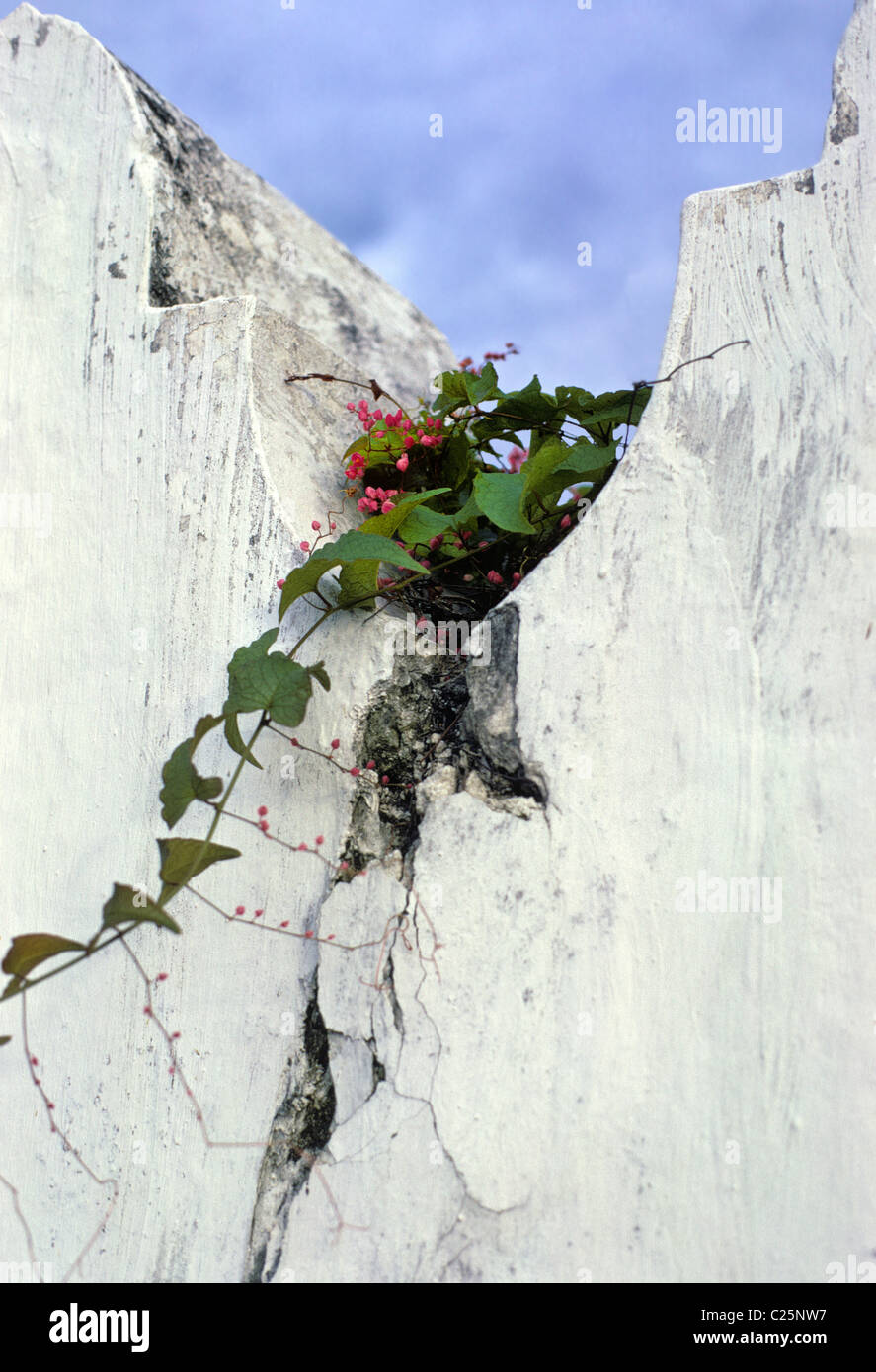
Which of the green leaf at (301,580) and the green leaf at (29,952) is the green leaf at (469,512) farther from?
the green leaf at (29,952)

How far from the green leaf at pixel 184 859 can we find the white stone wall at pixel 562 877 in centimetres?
21

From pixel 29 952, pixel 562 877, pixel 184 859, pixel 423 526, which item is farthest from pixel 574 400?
pixel 29 952

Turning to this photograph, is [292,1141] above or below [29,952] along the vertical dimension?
below

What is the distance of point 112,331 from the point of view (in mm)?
1610

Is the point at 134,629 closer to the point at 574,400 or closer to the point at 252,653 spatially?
the point at 252,653

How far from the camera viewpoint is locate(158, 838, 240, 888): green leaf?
1122mm

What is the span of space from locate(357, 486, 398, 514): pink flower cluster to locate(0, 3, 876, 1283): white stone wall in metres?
0.12

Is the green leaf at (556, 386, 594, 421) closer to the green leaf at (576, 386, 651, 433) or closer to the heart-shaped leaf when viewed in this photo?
the green leaf at (576, 386, 651, 433)

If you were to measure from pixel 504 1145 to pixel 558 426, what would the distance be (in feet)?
3.54

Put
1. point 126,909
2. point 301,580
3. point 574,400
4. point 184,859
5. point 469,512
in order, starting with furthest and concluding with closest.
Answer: point 574,400 → point 469,512 → point 301,580 → point 184,859 → point 126,909

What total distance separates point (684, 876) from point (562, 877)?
15 centimetres

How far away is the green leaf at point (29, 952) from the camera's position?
3.38 ft

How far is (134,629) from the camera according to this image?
1.51 meters

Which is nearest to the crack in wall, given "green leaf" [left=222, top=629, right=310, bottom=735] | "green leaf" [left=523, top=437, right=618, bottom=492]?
"green leaf" [left=222, top=629, right=310, bottom=735]
